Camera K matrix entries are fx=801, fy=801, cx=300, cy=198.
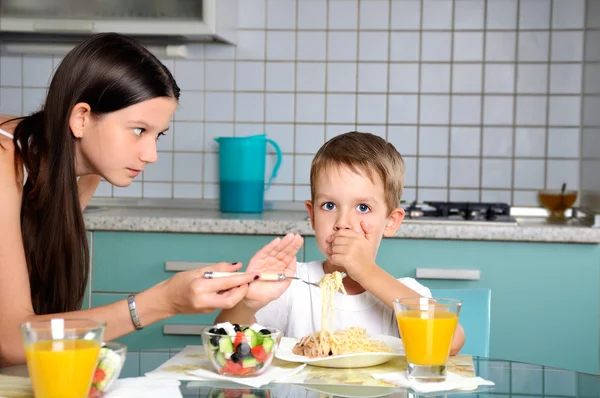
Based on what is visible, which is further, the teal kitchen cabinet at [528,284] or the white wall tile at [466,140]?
the white wall tile at [466,140]

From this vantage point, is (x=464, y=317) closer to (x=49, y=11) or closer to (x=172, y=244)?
(x=172, y=244)

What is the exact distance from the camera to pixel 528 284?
8.16 ft

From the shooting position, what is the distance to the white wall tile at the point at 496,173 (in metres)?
3.04

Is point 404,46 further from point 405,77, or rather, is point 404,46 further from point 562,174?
point 562,174

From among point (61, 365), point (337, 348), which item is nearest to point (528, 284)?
point (337, 348)

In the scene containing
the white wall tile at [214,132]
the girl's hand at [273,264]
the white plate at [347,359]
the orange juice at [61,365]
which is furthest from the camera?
the white wall tile at [214,132]

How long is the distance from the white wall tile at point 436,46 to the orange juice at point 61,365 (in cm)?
232

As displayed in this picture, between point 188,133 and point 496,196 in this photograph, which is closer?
point 496,196

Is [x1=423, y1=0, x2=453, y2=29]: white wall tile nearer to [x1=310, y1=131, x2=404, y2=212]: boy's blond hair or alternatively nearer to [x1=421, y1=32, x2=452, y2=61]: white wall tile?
[x1=421, y1=32, x2=452, y2=61]: white wall tile

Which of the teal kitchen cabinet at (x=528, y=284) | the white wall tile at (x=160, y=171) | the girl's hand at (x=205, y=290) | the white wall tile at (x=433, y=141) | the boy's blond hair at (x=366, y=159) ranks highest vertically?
the white wall tile at (x=433, y=141)

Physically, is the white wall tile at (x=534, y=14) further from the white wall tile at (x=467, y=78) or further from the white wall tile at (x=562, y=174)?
the white wall tile at (x=562, y=174)

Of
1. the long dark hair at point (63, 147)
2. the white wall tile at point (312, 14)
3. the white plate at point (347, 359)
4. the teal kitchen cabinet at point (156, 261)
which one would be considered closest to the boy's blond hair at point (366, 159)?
the long dark hair at point (63, 147)

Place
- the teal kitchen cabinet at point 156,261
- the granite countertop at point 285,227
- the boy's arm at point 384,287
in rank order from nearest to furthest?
the boy's arm at point 384,287, the granite countertop at point 285,227, the teal kitchen cabinet at point 156,261

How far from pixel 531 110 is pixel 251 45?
1.10 meters
